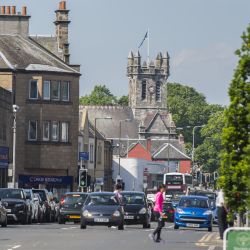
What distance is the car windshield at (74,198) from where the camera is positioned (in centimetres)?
6141

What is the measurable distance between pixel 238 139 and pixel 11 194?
30988 mm

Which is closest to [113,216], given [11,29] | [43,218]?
[43,218]

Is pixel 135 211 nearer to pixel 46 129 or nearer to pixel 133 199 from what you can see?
pixel 133 199

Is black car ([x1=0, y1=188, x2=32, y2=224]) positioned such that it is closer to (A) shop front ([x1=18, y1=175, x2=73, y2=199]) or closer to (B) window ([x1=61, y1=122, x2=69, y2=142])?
(A) shop front ([x1=18, y1=175, x2=73, y2=199])

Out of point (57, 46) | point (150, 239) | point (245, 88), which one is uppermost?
point (57, 46)

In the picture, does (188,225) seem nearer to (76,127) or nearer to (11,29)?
(76,127)

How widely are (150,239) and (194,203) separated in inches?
766

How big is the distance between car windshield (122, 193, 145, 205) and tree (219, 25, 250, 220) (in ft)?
92.8

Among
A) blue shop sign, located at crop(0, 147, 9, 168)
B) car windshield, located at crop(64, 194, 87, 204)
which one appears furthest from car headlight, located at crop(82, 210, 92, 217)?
blue shop sign, located at crop(0, 147, 9, 168)

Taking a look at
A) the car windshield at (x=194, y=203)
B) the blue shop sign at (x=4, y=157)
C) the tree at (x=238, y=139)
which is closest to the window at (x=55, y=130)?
the blue shop sign at (x=4, y=157)

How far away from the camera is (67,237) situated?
4219 cm

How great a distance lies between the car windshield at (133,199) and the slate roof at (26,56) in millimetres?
35814

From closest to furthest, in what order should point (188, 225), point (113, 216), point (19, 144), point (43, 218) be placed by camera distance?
point (113, 216), point (188, 225), point (43, 218), point (19, 144)

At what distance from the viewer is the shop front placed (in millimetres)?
94312
